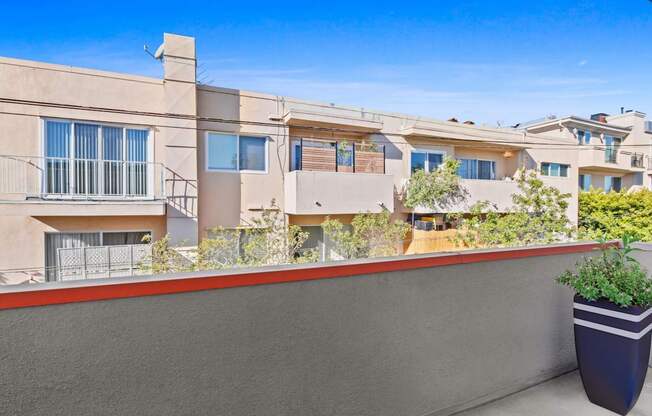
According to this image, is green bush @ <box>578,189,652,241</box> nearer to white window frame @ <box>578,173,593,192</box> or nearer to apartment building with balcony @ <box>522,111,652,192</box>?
apartment building with balcony @ <box>522,111,652,192</box>

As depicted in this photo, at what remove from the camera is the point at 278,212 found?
366 inches

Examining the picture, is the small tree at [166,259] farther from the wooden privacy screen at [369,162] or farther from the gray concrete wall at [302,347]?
the gray concrete wall at [302,347]

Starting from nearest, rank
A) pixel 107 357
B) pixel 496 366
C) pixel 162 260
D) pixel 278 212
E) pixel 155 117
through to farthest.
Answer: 1. pixel 107 357
2. pixel 496 366
3. pixel 162 260
4. pixel 155 117
5. pixel 278 212

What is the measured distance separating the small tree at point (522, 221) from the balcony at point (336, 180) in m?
2.63

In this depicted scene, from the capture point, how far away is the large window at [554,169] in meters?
14.7

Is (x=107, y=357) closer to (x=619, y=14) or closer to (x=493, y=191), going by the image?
(x=619, y=14)

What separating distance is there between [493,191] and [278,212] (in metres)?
7.25

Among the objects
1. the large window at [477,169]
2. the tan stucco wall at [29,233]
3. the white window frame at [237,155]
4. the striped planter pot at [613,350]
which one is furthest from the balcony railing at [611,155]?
the tan stucco wall at [29,233]

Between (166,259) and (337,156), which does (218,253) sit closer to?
(166,259)

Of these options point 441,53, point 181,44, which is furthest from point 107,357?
point 441,53

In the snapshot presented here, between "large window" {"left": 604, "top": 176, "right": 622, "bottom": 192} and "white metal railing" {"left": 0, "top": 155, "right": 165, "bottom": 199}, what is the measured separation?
2409 centimetres

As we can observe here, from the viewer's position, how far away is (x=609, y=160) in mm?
19469

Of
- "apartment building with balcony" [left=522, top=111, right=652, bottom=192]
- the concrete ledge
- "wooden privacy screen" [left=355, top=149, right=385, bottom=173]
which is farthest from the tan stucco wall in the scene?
"apartment building with balcony" [left=522, top=111, right=652, bottom=192]

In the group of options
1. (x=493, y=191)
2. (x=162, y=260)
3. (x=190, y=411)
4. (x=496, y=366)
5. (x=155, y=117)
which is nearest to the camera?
(x=190, y=411)
